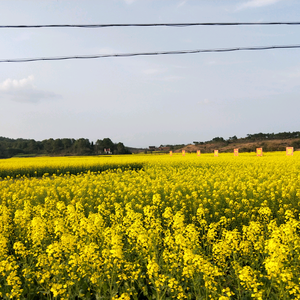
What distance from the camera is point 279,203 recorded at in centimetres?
859

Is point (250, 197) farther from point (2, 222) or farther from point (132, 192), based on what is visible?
point (2, 222)

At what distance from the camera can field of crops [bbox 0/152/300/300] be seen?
3.97 m

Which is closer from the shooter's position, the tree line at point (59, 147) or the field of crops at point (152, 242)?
the field of crops at point (152, 242)

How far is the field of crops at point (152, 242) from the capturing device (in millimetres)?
3973

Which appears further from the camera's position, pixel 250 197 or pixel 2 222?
pixel 250 197

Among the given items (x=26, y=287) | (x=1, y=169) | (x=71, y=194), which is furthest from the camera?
(x=1, y=169)

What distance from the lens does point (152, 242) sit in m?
5.05

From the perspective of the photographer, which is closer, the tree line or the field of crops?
the field of crops

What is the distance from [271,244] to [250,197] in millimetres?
4990

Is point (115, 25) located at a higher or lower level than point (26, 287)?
higher

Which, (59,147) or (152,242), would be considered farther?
(59,147)

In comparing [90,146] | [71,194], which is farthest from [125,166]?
[90,146]

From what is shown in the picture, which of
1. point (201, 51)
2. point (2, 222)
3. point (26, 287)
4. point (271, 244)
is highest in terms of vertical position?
point (201, 51)

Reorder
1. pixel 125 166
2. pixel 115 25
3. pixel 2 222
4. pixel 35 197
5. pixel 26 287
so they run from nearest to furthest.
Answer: pixel 26 287 → pixel 2 222 → pixel 115 25 → pixel 35 197 → pixel 125 166
